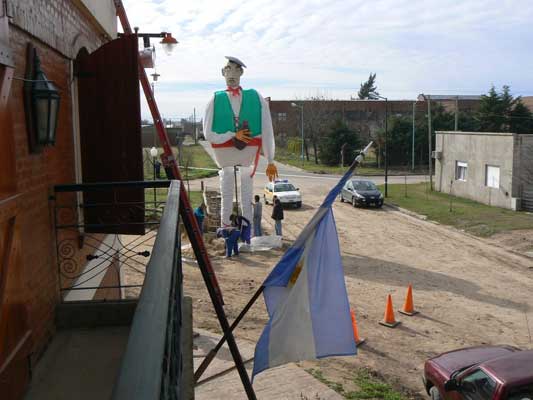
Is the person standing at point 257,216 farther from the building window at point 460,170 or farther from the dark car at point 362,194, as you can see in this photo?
the building window at point 460,170

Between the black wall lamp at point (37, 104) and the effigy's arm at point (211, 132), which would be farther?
the effigy's arm at point (211, 132)

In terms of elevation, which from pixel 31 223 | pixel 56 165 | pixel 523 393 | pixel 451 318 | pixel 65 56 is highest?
pixel 65 56

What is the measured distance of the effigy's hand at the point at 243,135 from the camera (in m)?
15.6

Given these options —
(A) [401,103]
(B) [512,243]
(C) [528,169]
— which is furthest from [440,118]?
(B) [512,243]

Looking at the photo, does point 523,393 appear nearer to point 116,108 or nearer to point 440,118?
point 116,108

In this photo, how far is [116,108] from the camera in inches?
264

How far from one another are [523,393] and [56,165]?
576 centimetres

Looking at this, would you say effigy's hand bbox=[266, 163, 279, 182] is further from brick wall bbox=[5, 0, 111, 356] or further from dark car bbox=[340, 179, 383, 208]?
dark car bbox=[340, 179, 383, 208]

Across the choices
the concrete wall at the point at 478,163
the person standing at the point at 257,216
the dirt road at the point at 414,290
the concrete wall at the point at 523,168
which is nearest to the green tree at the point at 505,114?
the concrete wall at the point at 478,163

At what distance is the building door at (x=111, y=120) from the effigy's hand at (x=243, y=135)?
8.91 m

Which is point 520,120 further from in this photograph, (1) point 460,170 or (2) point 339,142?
(1) point 460,170

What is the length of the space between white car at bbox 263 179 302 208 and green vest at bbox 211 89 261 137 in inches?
467

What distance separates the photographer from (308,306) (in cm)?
583

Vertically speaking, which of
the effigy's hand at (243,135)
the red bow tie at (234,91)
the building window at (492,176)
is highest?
the red bow tie at (234,91)
